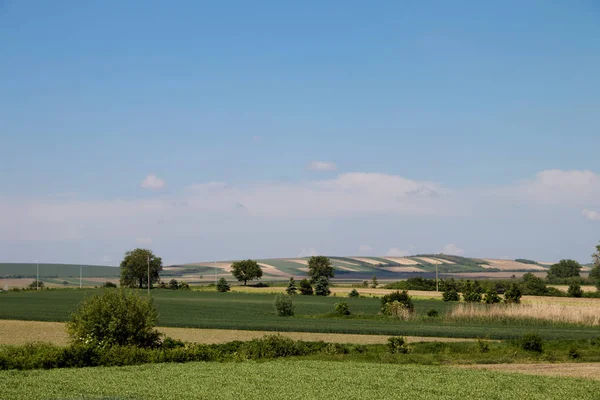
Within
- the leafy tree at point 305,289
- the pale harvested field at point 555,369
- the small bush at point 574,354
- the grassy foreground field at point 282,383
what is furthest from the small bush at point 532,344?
the leafy tree at point 305,289

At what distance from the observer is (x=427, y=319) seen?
203 feet

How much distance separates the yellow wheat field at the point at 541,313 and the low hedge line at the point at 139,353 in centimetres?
2837

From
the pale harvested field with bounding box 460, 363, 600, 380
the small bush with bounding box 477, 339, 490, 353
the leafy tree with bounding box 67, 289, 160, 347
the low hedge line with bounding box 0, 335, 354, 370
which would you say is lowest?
the pale harvested field with bounding box 460, 363, 600, 380

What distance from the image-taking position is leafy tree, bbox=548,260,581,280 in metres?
191

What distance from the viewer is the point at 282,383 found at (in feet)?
87.3

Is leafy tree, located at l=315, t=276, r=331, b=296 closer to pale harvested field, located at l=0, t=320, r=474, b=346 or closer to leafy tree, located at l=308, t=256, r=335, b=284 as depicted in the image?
leafy tree, located at l=308, t=256, r=335, b=284

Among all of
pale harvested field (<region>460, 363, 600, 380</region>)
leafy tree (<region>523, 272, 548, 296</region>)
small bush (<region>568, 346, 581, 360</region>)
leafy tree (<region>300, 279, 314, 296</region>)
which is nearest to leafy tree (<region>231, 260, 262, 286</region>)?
leafy tree (<region>300, 279, 314, 296</region>)

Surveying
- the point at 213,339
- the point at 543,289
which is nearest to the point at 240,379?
the point at 213,339

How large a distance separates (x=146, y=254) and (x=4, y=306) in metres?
74.5

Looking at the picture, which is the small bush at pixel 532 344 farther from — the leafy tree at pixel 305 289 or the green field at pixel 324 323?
the leafy tree at pixel 305 289

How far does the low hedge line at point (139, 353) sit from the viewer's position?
3025 cm

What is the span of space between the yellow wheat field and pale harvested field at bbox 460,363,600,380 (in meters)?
25.3

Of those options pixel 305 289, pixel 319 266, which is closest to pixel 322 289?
pixel 305 289

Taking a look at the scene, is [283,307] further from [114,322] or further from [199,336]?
[114,322]
